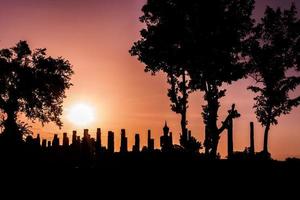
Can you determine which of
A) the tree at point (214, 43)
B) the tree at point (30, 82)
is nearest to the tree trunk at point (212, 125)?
the tree at point (214, 43)

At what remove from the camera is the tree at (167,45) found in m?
37.3

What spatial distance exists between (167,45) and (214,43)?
4152mm

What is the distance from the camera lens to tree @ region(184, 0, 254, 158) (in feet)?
117

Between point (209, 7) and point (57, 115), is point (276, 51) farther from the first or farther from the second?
point (57, 115)

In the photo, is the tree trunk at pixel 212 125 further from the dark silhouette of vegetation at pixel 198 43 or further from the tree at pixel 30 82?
the tree at pixel 30 82

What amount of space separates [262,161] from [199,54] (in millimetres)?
25108

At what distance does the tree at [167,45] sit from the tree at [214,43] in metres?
0.95

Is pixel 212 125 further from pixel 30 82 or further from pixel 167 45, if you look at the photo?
pixel 30 82

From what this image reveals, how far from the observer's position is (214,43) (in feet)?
118

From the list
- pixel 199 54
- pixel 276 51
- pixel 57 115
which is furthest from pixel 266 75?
pixel 57 115

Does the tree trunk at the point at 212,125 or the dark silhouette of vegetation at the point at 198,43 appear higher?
the dark silhouette of vegetation at the point at 198,43

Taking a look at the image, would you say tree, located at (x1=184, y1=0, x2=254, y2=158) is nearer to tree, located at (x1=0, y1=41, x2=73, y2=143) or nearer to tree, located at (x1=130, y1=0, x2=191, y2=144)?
tree, located at (x1=130, y1=0, x2=191, y2=144)

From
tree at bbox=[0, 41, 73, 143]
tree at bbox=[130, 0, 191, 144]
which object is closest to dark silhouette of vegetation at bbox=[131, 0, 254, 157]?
tree at bbox=[130, 0, 191, 144]

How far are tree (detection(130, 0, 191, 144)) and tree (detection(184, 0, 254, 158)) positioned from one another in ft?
3.10
